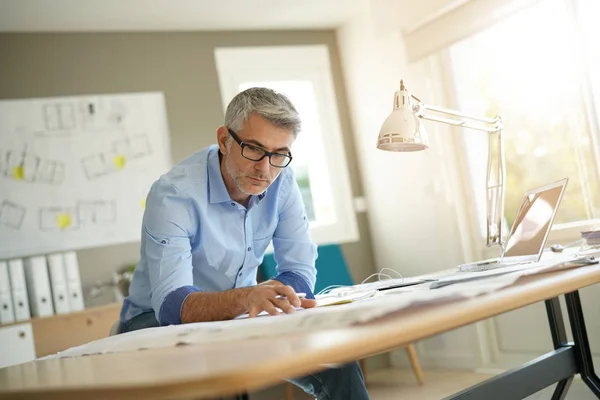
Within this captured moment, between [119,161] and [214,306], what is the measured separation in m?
2.78

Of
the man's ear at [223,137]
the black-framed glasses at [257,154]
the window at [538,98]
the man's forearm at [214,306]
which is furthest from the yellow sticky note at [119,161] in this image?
the man's forearm at [214,306]

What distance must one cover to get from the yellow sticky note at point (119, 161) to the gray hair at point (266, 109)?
239cm

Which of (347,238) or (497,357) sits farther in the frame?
(347,238)

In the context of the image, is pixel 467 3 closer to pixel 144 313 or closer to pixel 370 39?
pixel 370 39

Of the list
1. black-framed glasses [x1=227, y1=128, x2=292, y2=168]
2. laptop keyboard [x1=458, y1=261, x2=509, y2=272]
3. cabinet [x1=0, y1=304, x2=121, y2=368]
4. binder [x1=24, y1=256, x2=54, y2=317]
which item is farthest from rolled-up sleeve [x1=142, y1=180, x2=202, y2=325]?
binder [x1=24, y1=256, x2=54, y2=317]

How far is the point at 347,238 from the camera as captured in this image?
476 cm

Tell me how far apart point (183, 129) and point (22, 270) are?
1.29 m

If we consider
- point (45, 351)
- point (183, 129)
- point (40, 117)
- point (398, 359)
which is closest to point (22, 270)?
point (45, 351)

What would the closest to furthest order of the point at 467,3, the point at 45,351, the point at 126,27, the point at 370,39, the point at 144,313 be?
the point at 144,313 < the point at 45,351 < the point at 467,3 < the point at 126,27 < the point at 370,39

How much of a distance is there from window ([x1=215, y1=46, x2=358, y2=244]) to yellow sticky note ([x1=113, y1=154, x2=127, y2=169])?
43.2 inches

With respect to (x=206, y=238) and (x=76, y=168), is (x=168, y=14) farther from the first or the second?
(x=206, y=238)

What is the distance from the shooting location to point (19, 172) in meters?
3.89

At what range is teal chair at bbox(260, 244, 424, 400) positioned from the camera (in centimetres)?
410

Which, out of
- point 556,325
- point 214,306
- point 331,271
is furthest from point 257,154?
point 331,271
